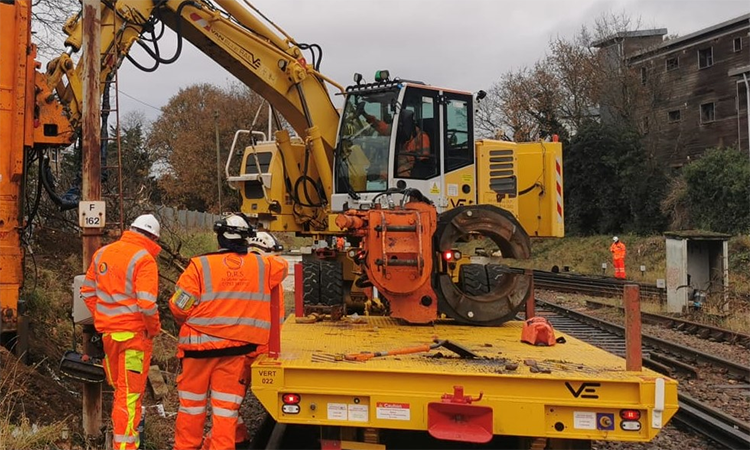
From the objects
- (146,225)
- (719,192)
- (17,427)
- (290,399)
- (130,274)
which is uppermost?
(719,192)

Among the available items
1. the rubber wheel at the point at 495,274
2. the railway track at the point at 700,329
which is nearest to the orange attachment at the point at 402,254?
the rubber wheel at the point at 495,274

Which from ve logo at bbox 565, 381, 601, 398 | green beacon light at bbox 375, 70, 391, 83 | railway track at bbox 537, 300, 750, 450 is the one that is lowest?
railway track at bbox 537, 300, 750, 450

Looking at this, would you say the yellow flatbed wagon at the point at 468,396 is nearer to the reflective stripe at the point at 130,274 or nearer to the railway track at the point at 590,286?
the reflective stripe at the point at 130,274

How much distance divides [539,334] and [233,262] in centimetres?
242

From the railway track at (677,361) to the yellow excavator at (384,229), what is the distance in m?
2.17

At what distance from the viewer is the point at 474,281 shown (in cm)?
591

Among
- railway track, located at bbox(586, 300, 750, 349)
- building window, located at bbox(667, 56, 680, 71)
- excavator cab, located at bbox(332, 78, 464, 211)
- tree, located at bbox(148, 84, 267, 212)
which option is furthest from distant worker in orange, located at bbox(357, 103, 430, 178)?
tree, located at bbox(148, 84, 267, 212)

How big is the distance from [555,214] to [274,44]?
490 centimetres

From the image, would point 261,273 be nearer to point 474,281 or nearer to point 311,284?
point 474,281

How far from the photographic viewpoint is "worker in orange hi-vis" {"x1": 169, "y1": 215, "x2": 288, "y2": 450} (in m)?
4.36

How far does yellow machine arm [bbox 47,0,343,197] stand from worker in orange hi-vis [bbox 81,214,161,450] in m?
3.41

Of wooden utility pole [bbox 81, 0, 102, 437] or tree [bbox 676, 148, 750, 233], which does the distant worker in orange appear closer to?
wooden utility pole [bbox 81, 0, 102, 437]

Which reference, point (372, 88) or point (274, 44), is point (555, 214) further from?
point (274, 44)

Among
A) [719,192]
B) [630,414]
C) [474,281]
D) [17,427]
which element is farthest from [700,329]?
[719,192]
